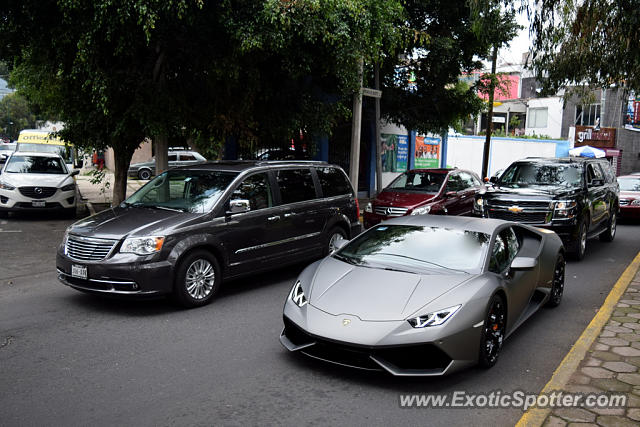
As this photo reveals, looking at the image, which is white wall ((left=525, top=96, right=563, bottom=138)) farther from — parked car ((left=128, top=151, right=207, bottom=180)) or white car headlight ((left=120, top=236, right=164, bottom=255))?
white car headlight ((left=120, top=236, right=164, bottom=255))

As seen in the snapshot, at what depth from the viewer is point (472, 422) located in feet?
13.2

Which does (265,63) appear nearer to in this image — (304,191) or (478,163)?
(304,191)

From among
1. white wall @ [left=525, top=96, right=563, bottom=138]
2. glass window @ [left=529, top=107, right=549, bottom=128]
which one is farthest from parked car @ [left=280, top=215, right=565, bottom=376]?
glass window @ [left=529, top=107, right=549, bottom=128]

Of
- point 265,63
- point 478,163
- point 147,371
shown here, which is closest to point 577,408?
point 147,371

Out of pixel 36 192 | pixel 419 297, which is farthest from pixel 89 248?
pixel 36 192

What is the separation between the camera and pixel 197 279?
22.3 ft

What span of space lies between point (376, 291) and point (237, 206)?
2.95 metres

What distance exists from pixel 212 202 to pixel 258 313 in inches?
64.4

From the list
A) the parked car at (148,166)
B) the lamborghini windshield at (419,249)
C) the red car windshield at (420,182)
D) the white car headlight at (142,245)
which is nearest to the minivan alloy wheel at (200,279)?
the white car headlight at (142,245)

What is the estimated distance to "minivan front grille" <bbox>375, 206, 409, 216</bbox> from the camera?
12170mm

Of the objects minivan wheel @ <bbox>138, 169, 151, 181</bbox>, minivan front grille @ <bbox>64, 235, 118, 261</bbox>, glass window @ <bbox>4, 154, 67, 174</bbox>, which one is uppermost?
glass window @ <bbox>4, 154, 67, 174</bbox>

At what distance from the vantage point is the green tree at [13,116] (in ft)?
288

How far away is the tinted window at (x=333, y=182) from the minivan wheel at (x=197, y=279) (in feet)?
8.69

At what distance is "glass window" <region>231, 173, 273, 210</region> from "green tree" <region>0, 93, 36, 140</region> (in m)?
86.8
